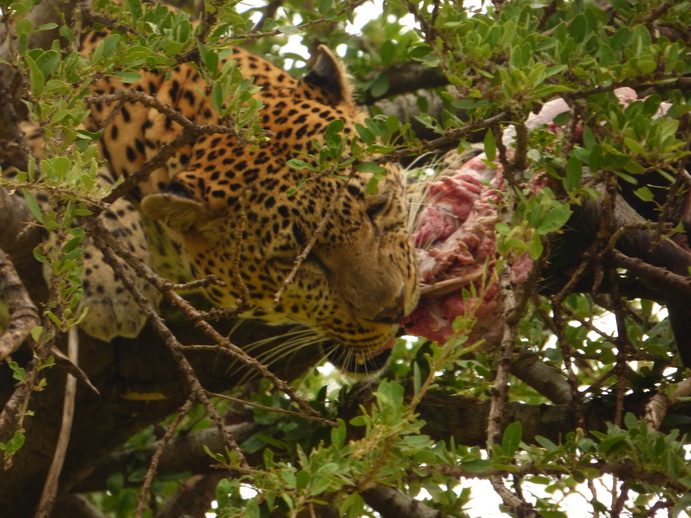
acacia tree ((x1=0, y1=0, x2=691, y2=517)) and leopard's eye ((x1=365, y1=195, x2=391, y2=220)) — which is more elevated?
leopard's eye ((x1=365, y1=195, x2=391, y2=220))

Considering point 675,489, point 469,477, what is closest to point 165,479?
point 469,477

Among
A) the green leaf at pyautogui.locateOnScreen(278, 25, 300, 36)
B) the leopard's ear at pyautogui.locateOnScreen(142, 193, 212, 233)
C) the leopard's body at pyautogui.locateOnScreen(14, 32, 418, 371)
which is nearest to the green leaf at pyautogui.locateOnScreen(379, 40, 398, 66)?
the leopard's body at pyautogui.locateOnScreen(14, 32, 418, 371)

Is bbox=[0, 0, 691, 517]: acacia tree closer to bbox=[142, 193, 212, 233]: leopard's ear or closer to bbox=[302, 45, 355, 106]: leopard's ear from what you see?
bbox=[142, 193, 212, 233]: leopard's ear

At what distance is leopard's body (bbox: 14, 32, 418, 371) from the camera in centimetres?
361

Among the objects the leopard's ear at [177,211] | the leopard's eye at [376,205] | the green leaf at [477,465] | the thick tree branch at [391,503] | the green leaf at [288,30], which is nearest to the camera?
the green leaf at [477,465]

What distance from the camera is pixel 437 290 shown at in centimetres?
392

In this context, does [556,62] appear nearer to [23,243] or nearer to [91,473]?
[23,243]

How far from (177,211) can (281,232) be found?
39 cm

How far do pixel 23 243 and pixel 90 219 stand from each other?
1.01 metres

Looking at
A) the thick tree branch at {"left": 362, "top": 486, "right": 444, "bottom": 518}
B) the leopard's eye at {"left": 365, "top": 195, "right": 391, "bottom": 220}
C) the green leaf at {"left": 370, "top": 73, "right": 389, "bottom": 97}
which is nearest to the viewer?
the thick tree branch at {"left": 362, "top": 486, "right": 444, "bottom": 518}

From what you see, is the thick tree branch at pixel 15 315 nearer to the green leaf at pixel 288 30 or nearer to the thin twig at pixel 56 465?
the thin twig at pixel 56 465

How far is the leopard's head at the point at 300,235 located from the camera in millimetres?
3605

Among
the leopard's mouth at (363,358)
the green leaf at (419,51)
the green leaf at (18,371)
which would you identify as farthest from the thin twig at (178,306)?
the leopard's mouth at (363,358)

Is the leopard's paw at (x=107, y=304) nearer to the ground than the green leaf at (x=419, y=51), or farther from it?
nearer to the ground
